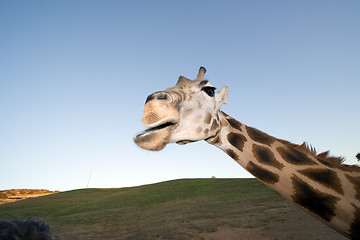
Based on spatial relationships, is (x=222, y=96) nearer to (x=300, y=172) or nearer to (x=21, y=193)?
(x=300, y=172)

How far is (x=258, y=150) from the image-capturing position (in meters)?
3.49

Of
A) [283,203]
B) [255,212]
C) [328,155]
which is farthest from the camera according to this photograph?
[283,203]

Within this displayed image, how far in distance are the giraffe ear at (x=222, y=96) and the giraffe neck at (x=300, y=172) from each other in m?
0.18

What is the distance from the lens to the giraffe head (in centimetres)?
286

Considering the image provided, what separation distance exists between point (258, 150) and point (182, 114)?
119 centimetres

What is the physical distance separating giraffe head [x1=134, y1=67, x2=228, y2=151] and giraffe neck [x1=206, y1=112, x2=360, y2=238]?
257 millimetres

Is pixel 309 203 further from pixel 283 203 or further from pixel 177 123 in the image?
pixel 283 203

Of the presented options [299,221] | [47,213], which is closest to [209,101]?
[299,221]

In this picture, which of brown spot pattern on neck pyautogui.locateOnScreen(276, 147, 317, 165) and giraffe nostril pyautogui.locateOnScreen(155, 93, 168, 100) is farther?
brown spot pattern on neck pyautogui.locateOnScreen(276, 147, 317, 165)

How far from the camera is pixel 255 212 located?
1116 cm

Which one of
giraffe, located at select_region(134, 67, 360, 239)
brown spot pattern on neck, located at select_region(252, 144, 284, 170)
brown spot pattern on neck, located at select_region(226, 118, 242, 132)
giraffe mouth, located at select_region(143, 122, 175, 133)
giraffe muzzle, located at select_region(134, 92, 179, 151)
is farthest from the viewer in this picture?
brown spot pattern on neck, located at select_region(226, 118, 242, 132)

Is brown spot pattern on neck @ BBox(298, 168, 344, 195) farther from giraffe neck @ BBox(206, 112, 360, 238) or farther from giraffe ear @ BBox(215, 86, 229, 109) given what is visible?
giraffe ear @ BBox(215, 86, 229, 109)

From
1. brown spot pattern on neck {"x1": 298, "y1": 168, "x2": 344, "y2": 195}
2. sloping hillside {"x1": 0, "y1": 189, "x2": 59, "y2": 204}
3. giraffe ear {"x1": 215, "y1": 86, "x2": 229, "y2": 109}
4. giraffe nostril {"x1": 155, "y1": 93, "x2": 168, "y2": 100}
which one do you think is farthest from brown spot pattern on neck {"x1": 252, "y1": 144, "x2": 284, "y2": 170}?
sloping hillside {"x1": 0, "y1": 189, "x2": 59, "y2": 204}

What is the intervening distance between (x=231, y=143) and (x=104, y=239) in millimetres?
8059
